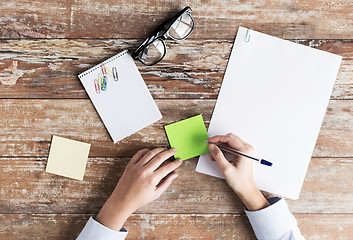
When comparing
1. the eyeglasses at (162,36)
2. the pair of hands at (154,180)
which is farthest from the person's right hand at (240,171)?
the eyeglasses at (162,36)

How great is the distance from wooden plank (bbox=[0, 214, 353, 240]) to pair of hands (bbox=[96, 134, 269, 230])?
90 millimetres

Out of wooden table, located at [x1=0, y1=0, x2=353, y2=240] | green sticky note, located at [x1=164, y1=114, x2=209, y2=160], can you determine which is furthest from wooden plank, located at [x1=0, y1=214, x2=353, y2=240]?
green sticky note, located at [x1=164, y1=114, x2=209, y2=160]

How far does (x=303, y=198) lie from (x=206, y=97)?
20.0 inches

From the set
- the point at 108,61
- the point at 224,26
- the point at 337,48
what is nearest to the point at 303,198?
the point at 337,48

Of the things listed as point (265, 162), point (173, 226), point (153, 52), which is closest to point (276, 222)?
point (265, 162)

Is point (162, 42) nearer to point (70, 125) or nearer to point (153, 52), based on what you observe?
point (153, 52)

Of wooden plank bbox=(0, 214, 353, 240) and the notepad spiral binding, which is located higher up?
the notepad spiral binding

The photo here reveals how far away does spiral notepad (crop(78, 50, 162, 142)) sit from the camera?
3.14ft

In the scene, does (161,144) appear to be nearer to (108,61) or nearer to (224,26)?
(108,61)

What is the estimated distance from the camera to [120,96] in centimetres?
97

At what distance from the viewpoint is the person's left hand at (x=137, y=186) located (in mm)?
928

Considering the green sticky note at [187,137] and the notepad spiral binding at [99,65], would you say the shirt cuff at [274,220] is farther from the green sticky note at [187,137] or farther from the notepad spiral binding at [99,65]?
the notepad spiral binding at [99,65]

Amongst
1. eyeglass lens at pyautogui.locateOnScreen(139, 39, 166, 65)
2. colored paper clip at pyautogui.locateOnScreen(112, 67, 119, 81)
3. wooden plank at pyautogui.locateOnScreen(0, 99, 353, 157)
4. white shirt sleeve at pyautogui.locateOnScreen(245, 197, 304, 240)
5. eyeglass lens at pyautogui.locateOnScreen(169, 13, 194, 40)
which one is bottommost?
white shirt sleeve at pyautogui.locateOnScreen(245, 197, 304, 240)

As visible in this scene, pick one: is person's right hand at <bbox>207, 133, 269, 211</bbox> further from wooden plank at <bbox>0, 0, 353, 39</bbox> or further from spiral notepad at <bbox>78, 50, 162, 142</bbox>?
wooden plank at <bbox>0, 0, 353, 39</bbox>
